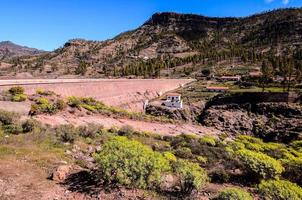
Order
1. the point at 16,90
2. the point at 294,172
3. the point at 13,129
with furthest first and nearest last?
the point at 16,90 < the point at 13,129 < the point at 294,172

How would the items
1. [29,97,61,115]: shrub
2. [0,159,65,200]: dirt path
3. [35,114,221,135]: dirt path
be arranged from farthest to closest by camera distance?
[35,114,221,135]: dirt path < [29,97,61,115]: shrub < [0,159,65,200]: dirt path

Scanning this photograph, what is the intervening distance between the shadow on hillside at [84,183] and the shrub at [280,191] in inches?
252

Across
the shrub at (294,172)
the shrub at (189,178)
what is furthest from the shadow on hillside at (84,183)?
the shrub at (294,172)

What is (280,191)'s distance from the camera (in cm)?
1171

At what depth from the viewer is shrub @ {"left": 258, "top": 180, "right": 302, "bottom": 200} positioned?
11.6 metres

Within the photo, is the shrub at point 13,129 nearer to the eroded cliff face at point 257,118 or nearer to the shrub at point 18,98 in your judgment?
the shrub at point 18,98

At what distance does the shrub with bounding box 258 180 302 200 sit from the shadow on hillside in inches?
252

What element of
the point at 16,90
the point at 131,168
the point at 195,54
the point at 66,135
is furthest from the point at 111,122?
the point at 195,54

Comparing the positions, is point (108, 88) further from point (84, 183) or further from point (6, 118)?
point (84, 183)

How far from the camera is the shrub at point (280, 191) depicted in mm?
11578

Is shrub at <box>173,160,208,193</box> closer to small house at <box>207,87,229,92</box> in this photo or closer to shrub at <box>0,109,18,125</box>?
shrub at <box>0,109,18,125</box>

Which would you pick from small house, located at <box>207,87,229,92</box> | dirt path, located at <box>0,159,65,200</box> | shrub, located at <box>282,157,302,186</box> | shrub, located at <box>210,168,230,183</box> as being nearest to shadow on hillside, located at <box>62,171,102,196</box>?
dirt path, located at <box>0,159,65,200</box>

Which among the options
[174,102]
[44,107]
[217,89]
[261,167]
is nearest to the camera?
[261,167]

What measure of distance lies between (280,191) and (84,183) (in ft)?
24.4
